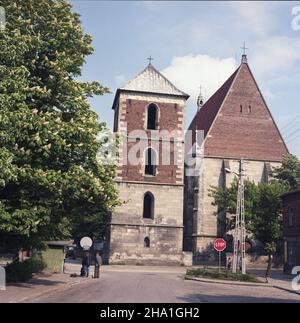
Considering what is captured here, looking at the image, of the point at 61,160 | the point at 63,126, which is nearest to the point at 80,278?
the point at 61,160

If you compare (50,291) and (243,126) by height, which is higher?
(243,126)

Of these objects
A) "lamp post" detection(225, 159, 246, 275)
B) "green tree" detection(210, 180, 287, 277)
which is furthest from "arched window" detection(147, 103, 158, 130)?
"lamp post" detection(225, 159, 246, 275)

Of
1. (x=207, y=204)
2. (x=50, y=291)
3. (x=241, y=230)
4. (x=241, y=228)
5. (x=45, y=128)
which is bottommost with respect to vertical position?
(x=50, y=291)

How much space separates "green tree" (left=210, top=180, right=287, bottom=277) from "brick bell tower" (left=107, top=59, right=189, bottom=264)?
4940mm

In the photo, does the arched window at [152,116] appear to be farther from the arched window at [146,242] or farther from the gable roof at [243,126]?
the arched window at [146,242]

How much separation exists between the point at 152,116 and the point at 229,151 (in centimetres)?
1158

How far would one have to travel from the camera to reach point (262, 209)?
4381 cm

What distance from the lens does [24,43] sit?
58.7 feet

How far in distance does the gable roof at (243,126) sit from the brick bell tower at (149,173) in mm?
8709

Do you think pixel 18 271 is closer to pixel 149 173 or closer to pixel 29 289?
pixel 29 289

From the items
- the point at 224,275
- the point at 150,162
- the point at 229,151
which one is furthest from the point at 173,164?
the point at 224,275

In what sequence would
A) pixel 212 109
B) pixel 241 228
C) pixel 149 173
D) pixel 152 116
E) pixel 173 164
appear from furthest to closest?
pixel 212 109, pixel 152 116, pixel 149 173, pixel 173 164, pixel 241 228

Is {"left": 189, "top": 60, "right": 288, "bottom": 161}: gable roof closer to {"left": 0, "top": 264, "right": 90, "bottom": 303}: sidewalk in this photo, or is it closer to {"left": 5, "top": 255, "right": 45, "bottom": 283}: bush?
{"left": 0, "top": 264, "right": 90, "bottom": 303}: sidewalk
